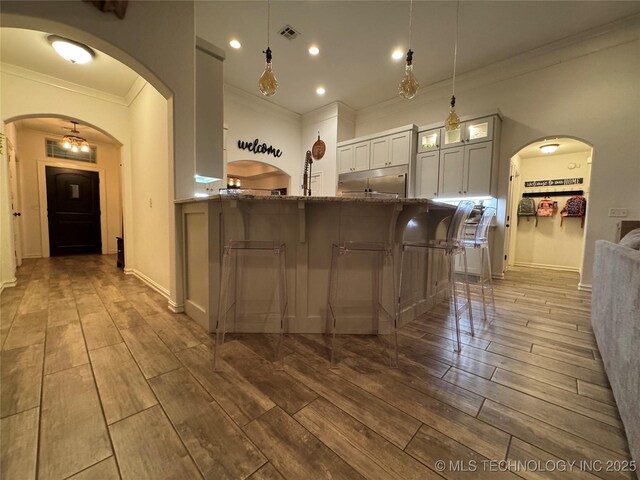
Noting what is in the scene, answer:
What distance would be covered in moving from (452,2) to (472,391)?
4.18 meters

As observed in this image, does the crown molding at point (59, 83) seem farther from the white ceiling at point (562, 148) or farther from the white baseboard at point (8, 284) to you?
the white ceiling at point (562, 148)

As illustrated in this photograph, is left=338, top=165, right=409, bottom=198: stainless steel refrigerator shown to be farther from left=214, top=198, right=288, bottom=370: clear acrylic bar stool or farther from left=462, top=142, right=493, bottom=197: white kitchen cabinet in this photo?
left=214, top=198, right=288, bottom=370: clear acrylic bar stool

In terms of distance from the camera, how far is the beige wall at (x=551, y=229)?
5465mm

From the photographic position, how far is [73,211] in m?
6.13

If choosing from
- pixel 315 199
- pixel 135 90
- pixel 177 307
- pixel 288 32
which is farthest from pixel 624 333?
pixel 135 90

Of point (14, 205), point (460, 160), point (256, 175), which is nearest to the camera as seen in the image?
point (460, 160)

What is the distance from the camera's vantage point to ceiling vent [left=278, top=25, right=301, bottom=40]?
3.55m

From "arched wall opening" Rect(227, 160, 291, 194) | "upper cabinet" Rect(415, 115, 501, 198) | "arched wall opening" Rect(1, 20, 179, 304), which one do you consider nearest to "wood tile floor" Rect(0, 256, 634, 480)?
"arched wall opening" Rect(1, 20, 179, 304)

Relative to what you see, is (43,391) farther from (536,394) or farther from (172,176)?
(536,394)

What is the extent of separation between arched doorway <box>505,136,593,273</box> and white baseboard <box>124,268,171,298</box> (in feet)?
20.5

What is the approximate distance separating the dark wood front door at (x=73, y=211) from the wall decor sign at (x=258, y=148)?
4195mm

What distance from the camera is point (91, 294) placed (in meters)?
2.98

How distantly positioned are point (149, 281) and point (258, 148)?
12.1ft

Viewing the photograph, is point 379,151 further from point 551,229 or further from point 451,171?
point 551,229
